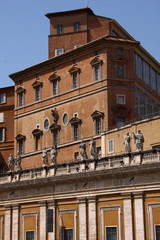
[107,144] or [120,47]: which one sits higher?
[120,47]

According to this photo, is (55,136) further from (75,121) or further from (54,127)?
(75,121)

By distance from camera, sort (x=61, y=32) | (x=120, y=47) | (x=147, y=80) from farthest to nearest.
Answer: (x=61, y=32), (x=147, y=80), (x=120, y=47)

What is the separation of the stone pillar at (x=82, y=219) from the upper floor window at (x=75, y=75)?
20.5 metres

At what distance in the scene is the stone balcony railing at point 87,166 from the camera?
36906 mm

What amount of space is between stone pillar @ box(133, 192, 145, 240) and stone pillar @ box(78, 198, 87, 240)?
470 centimetres

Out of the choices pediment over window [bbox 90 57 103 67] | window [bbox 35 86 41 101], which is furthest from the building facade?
window [bbox 35 86 41 101]

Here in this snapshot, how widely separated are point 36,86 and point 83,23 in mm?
8820

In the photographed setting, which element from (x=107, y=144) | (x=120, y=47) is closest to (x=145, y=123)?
(x=107, y=144)

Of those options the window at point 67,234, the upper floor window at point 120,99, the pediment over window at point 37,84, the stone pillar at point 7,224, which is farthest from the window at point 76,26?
the window at point 67,234

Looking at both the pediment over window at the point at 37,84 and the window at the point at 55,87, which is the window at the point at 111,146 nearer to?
the window at the point at 55,87

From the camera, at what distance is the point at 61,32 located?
64812 millimetres

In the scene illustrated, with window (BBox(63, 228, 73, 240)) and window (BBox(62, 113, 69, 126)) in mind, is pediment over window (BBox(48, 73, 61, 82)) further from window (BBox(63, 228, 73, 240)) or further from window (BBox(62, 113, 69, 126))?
window (BBox(63, 228, 73, 240))

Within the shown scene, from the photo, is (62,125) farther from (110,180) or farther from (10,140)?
(110,180)

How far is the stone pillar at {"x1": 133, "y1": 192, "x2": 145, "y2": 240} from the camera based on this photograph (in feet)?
119
